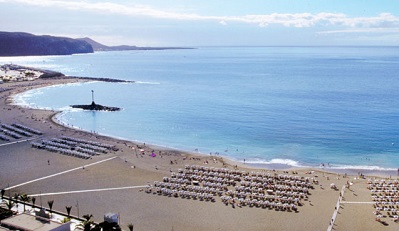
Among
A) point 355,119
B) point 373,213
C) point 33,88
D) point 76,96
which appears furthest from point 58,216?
point 33,88

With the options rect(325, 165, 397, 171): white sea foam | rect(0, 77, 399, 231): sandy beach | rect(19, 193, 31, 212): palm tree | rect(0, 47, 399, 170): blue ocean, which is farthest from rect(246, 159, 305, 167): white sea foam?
rect(19, 193, 31, 212): palm tree

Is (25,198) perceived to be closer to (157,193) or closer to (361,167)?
(157,193)

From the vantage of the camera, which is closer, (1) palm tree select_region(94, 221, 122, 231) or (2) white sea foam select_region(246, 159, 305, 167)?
(1) palm tree select_region(94, 221, 122, 231)

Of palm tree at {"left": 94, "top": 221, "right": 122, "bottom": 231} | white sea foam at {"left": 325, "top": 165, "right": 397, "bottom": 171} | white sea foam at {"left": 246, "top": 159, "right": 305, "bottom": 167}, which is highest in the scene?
palm tree at {"left": 94, "top": 221, "right": 122, "bottom": 231}

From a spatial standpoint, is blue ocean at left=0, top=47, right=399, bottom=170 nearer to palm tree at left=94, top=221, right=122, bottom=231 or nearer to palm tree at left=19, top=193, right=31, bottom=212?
palm tree at left=19, top=193, right=31, bottom=212

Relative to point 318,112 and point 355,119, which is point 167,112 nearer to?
point 318,112

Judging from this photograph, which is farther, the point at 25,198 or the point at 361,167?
the point at 361,167

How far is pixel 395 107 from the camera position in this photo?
267 ft

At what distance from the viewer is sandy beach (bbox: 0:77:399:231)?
2944 cm

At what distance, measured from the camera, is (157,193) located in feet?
114

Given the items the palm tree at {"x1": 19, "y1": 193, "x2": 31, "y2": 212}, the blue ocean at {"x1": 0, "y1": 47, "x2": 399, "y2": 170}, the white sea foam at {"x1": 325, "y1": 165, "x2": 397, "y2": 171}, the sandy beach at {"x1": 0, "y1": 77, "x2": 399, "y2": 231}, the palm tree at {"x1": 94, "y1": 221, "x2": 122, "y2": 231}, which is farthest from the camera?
the blue ocean at {"x1": 0, "y1": 47, "x2": 399, "y2": 170}

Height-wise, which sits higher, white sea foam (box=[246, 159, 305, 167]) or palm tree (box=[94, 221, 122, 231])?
palm tree (box=[94, 221, 122, 231])

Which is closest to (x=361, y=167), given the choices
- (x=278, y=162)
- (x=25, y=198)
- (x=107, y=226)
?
(x=278, y=162)

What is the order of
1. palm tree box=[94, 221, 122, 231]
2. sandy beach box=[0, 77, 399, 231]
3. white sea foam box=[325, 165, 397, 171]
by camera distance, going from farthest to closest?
white sea foam box=[325, 165, 397, 171], sandy beach box=[0, 77, 399, 231], palm tree box=[94, 221, 122, 231]
